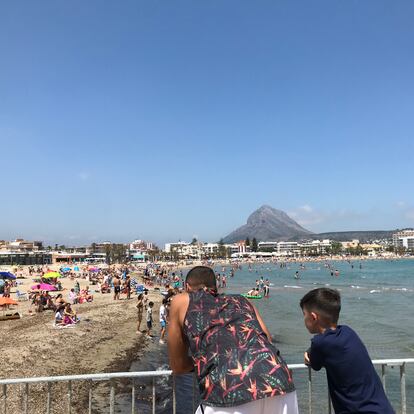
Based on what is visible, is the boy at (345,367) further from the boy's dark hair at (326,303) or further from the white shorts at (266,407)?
the white shorts at (266,407)

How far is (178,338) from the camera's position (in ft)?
9.07

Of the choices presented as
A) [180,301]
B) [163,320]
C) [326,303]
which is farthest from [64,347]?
[326,303]

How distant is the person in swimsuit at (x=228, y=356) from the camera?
7.94 ft

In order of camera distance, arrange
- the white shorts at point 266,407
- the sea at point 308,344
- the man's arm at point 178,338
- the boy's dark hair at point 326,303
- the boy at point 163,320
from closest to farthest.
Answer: the white shorts at point 266,407 < the man's arm at point 178,338 < the boy's dark hair at point 326,303 < the sea at point 308,344 < the boy at point 163,320

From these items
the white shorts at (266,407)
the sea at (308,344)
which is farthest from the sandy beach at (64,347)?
the white shorts at (266,407)

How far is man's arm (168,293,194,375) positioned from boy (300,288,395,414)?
33.9 inches

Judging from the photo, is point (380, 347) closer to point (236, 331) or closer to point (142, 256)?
point (236, 331)

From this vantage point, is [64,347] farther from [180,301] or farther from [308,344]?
[180,301]

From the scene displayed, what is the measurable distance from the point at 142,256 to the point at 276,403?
175 m

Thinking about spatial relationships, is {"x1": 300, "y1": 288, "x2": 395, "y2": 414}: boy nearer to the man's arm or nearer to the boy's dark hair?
the boy's dark hair

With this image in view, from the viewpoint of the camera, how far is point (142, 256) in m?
174

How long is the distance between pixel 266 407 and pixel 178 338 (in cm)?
67

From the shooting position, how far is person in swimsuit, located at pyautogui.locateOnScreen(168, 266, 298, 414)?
2420mm

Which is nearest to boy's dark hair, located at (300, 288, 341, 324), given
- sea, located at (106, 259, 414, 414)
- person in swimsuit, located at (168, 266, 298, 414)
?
person in swimsuit, located at (168, 266, 298, 414)
